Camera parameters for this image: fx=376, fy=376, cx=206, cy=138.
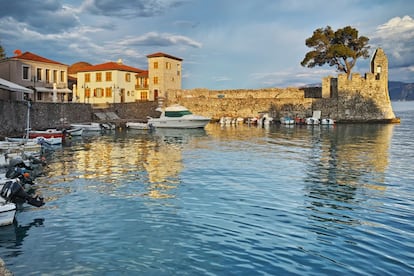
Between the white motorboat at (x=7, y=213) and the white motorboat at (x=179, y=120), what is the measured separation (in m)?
31.2

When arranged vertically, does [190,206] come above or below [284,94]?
below

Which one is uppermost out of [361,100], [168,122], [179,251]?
[361,100]

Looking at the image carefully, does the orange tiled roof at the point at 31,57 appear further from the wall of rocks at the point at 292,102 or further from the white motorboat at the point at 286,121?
the white motorboat at the point at 286,121

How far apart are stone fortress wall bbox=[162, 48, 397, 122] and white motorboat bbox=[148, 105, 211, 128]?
11.6 metres

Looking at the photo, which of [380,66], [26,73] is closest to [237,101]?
[380,66]

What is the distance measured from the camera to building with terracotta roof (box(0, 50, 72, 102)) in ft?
124

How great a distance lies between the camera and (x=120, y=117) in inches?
1869

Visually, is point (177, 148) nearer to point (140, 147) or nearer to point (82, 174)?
point (140, 147)

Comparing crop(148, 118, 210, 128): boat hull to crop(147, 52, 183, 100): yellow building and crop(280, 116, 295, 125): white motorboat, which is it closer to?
crop(280, 116, 295, 125): white motorboat

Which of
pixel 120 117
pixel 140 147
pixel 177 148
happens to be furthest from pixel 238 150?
pixel 120 117

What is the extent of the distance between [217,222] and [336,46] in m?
44.0

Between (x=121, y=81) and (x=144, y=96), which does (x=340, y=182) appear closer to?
(x=121, y=81)

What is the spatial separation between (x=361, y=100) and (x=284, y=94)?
10068 mm

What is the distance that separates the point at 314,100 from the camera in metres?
47.7
